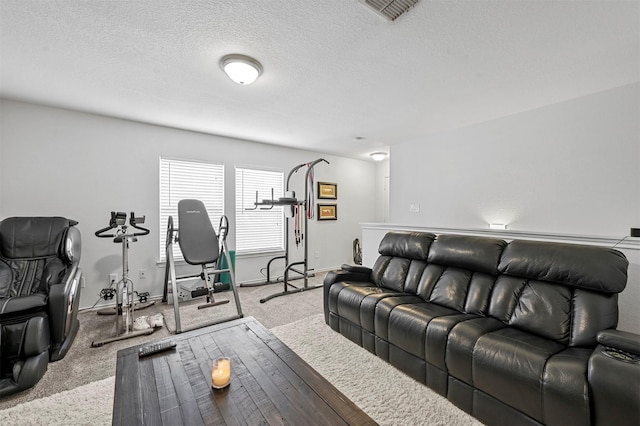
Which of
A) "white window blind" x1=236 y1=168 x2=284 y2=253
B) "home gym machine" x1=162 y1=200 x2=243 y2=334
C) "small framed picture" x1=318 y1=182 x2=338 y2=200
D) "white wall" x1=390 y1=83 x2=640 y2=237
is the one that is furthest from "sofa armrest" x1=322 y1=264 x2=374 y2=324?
"small framed picture" x1=318 y1=182 x2=338 y2=200

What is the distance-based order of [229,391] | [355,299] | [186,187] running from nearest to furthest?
[229,391] → [355,299] → [186,187]

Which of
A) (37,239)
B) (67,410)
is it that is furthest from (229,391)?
(37,239)

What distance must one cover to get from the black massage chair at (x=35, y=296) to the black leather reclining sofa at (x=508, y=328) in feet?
7.86

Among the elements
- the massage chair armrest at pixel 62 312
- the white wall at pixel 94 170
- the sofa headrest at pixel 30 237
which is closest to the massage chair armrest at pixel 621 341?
the massage chair armrest at pixel 62 312

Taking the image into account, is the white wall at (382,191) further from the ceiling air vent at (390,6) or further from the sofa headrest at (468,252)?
the ceiling air vent at (390,6)

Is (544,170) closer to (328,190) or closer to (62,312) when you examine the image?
(328,190)

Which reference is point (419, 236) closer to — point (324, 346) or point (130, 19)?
point (324, 346)

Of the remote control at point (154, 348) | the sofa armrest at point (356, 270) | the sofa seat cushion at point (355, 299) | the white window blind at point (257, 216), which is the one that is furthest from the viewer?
the white window blind at point (257, 216)

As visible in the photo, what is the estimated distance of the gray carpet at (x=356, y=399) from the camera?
1.67 metres

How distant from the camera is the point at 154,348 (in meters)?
1.66

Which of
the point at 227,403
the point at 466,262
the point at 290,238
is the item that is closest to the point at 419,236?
the point at 466,262

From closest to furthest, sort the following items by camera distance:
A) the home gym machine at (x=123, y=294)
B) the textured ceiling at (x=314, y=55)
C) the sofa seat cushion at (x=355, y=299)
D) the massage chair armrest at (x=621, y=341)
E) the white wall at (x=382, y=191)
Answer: the massage chair armrest at (x=621, y=341) < the textured ceiling at (x=314, y=55) < the sofa seat cushion at (x=355, y=299) < the home gym machine at (x=123, y=294) < the white wall at (x=382, y=191)

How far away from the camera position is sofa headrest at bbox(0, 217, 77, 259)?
259cm

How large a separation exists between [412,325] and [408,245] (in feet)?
3.50
